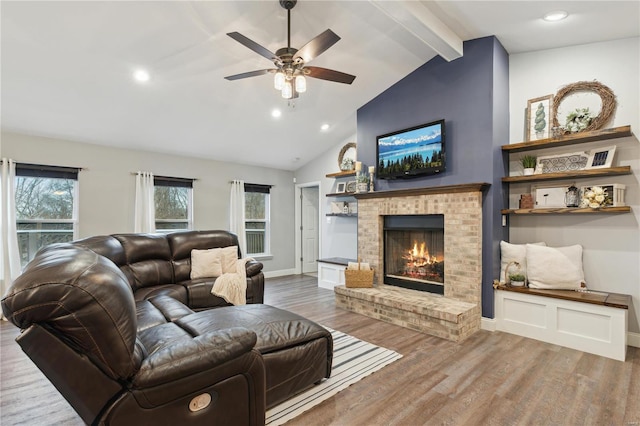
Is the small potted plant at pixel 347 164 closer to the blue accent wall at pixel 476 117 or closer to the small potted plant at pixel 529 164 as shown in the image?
the blue accent wall at pixel 476 117

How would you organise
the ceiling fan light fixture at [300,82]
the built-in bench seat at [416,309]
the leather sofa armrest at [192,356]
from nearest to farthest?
the leather sofa armrest at [192,356] < the ceiling fan light fixture at [300,82] < the built-in bench seat at [416,309]

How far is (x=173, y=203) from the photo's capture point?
19.2ft

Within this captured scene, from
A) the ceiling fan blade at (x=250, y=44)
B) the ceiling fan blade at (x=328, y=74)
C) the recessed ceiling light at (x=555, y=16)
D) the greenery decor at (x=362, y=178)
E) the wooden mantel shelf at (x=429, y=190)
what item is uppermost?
the recessed ceiling light at (x=555, y=16)

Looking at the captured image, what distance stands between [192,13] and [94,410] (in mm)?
3134

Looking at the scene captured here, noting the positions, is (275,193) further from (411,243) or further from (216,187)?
(411,243)

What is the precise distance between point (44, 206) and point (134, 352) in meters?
4.70

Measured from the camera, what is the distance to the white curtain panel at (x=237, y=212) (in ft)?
20.9

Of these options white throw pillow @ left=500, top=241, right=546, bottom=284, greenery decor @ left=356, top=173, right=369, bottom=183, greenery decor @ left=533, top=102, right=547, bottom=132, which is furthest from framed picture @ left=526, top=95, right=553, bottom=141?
greenery decor @ left=356, top=173, right=369, bottom=183

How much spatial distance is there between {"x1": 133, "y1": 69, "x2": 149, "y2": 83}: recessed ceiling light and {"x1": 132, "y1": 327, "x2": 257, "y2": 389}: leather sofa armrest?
328cm

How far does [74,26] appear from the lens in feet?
9.46

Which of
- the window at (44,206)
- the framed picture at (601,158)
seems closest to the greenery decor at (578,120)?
the framed picture at (601,158)

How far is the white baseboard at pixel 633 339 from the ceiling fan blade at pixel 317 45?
154 inches

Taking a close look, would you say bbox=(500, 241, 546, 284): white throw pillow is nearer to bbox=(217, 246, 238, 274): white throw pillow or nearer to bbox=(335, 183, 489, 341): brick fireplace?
bbox=(335, 183, 489, 341): brick fireplace

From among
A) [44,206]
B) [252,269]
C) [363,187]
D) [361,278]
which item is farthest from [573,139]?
[44,206]
